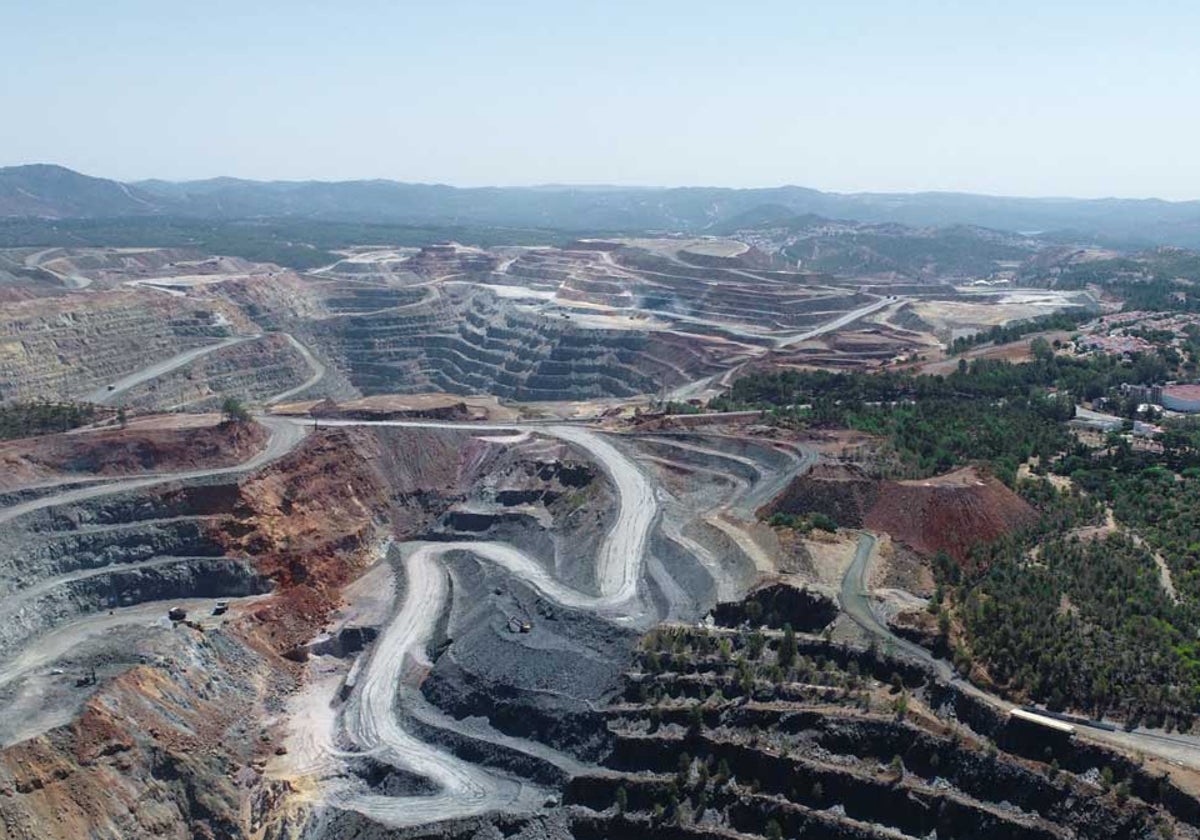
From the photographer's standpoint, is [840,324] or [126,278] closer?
[840,324]

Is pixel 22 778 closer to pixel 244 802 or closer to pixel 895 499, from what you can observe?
pixel 244 802

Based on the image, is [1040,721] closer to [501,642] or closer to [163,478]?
[501,642]

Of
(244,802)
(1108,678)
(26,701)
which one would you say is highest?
(1108,678)

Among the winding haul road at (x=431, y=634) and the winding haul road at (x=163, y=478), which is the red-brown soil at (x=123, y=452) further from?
the winding haul road at (x=431, y=634)

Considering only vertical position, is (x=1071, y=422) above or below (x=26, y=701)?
above

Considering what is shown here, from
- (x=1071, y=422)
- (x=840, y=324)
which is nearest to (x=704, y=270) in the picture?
(x=840, y=324)

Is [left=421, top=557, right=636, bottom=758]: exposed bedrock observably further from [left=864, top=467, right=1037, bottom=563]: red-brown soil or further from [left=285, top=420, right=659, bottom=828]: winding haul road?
[left=864, top=467, right=1037, bottom=563]: red-brown soil

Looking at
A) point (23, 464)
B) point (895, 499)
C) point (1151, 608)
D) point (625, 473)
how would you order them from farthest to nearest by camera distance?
point (625, 473) → point (23, 464) → point (895, 499) → point (1151, 608)

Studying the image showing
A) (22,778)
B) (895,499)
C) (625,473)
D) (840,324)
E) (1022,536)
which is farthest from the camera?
(840,324)
